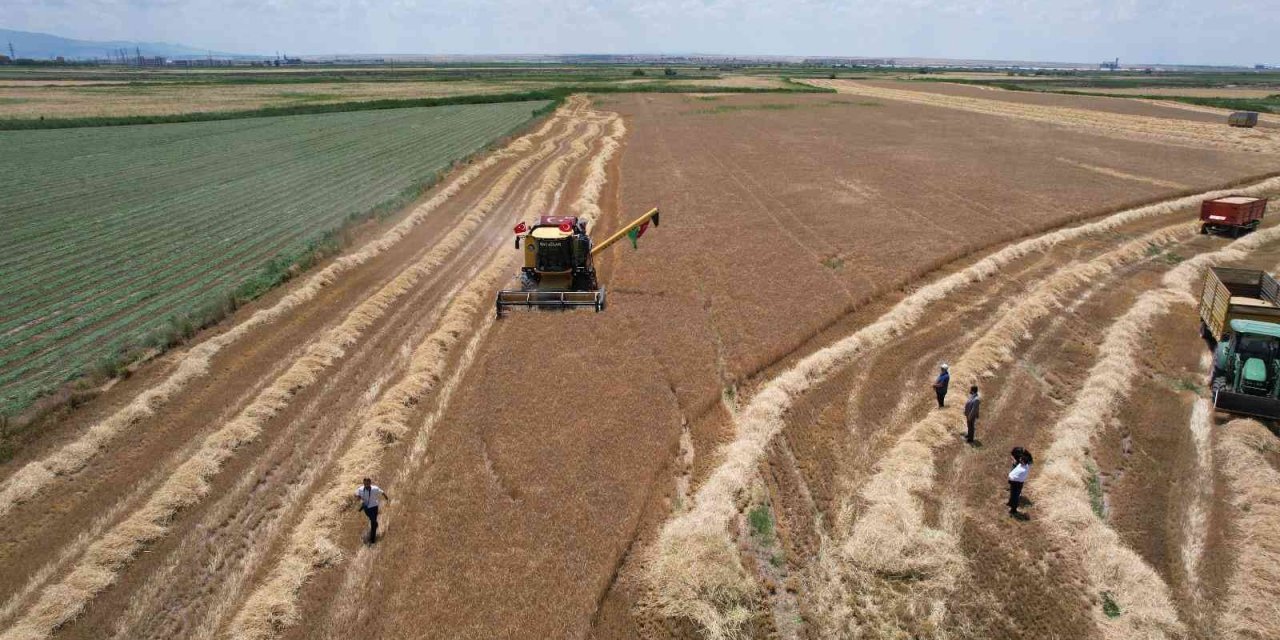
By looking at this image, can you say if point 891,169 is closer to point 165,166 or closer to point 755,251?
point 755,251

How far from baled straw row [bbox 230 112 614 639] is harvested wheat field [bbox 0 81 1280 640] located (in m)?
0.06

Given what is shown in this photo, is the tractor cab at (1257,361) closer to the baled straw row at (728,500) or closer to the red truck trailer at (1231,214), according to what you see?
the baled straw row at (728,500)

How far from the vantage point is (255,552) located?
11.9 meters

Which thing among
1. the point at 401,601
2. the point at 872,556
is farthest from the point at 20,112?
the point at 872,556

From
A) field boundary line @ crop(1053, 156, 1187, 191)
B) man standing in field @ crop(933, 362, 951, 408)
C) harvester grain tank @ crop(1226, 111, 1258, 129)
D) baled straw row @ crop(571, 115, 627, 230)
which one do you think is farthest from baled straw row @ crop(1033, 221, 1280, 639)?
harvester grain tank @ crop(1226, 111, 1258, 129)

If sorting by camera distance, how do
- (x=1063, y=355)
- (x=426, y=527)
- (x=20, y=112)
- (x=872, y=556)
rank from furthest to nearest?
(x=20, y=112) → (x=1063, y=355) → (x=426, y=527) → (x=872, y=556)

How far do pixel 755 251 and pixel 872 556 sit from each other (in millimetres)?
18596

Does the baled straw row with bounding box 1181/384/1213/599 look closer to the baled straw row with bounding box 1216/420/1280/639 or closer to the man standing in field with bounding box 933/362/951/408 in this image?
the baled straw row with bounding box 1216/420/1280/639

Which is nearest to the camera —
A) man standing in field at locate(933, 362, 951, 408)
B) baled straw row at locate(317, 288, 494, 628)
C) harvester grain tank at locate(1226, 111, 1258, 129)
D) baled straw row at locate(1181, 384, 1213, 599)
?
baled straw row at locate(317, 288, 494, 628)

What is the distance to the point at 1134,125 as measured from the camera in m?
74.1

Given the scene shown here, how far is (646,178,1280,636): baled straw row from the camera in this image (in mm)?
10781

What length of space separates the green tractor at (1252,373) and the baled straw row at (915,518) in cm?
471

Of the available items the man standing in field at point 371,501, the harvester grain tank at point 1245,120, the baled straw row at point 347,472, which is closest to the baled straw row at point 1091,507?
the man standing in field at point 371,501

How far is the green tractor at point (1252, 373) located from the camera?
15664 millimetres
